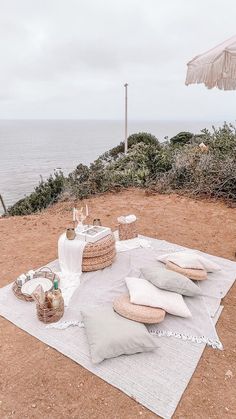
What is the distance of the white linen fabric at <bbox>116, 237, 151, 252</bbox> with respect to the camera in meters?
4.21

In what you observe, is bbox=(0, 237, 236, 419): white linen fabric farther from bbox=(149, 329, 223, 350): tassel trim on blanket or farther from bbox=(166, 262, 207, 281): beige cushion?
bbox=(166, 262, 207, 281): beige cushion

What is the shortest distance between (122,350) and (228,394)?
774 millimetres

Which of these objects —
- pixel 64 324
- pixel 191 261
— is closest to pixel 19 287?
pixel 64 324

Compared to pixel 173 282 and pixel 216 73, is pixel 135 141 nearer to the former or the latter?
pixel 216 73

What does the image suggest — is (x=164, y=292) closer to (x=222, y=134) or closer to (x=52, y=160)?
(x=222, y=134)

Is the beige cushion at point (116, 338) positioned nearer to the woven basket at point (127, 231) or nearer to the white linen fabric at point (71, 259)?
the white linen fabric at point (71, 259)

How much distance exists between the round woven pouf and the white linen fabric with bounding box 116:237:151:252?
5.25 ft

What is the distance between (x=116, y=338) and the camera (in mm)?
2211

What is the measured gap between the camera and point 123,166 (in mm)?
8570

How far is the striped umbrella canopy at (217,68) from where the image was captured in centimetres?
279

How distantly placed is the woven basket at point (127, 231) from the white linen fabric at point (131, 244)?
3.0 inches

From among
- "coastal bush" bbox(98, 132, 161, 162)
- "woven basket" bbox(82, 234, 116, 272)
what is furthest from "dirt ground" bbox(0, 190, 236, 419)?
"coastal bush" bbox(98, 132, 161, 162)

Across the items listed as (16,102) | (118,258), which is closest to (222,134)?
(118,258)

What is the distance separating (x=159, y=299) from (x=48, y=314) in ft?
3.31
